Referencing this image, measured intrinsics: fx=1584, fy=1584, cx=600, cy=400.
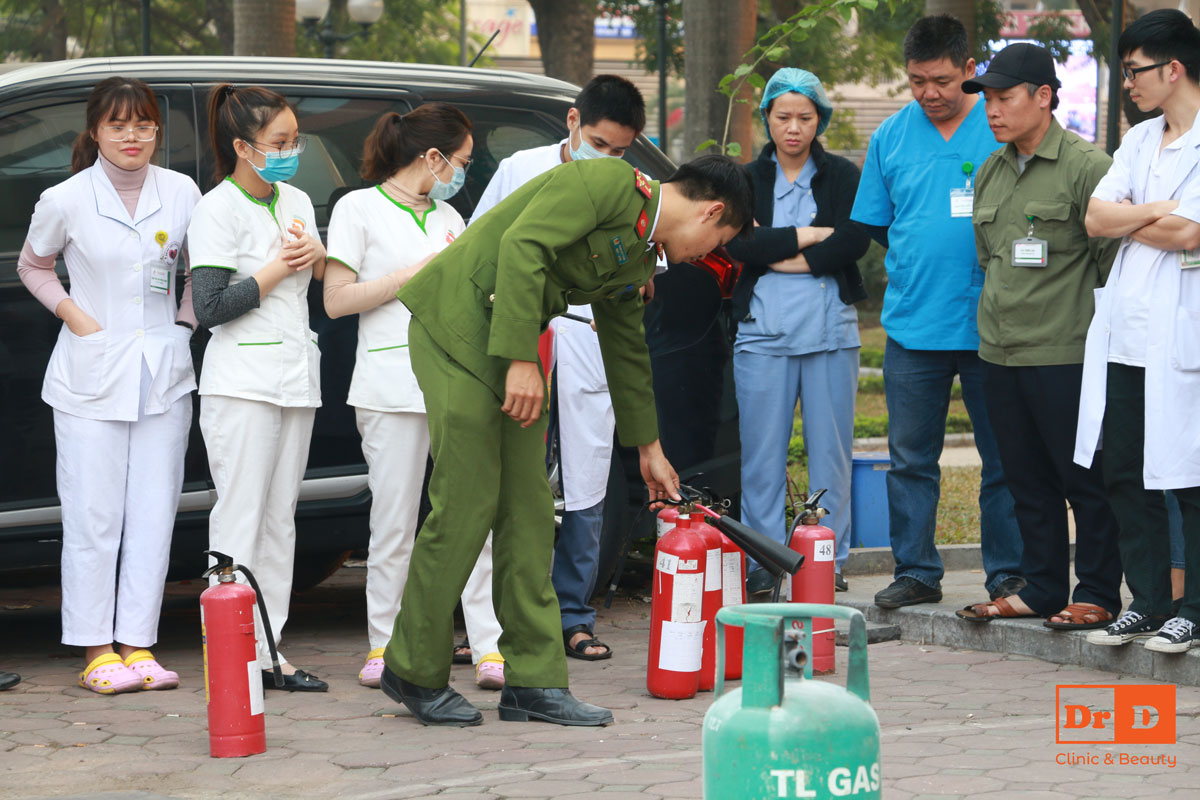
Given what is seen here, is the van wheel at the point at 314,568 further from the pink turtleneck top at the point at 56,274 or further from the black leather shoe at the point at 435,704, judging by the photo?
the black leather shoe at the point at 435,704

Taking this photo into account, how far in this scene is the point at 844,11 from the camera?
323 inches

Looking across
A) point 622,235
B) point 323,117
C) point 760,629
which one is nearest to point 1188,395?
point 622,235

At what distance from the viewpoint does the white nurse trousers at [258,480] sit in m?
5.24

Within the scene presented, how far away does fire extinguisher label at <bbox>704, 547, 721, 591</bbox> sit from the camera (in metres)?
5.17

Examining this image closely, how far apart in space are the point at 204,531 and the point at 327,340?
0.82m

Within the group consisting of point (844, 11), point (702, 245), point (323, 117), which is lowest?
point (702, 245)

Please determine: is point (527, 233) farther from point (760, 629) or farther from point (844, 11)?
point (844, 11)

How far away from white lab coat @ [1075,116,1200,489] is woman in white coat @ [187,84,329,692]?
2661 mm

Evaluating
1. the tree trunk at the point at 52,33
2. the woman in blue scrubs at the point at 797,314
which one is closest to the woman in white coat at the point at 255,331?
the woman in blue scrubs at the point at 797,314

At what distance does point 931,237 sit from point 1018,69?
76 cm

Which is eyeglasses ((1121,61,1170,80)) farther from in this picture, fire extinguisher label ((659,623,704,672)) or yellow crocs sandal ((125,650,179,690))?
yellow crocs sandal ((125,650,179,690))

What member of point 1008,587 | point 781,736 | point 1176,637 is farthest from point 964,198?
point 781,736

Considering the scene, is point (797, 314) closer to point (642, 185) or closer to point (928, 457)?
point (928, 457)

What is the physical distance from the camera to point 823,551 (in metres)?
5.49
